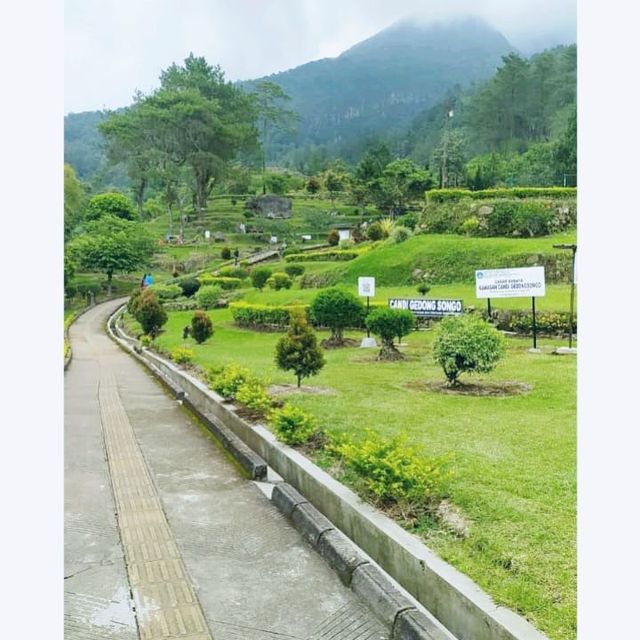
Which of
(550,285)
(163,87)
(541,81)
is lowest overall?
(550,285)

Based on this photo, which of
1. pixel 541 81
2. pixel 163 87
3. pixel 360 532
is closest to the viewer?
pixel 360 532

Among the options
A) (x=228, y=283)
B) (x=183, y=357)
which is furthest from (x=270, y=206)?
(x=183, y=357)

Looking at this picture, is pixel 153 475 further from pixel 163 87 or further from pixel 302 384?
pixel 163 87

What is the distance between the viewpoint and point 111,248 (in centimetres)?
2567

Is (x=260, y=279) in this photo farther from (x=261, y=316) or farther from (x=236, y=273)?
(x=261, y=316)

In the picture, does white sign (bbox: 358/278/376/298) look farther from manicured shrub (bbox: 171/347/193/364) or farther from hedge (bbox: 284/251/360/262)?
hedge (bbox: 284/251/360/262)

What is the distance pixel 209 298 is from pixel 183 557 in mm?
16967

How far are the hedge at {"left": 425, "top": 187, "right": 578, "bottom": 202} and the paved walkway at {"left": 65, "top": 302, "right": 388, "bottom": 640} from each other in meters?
18.1

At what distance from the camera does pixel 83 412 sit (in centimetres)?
720

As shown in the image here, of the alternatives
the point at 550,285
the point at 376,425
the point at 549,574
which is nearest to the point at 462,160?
the point at 550,285

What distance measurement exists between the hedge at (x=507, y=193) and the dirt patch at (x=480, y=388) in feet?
50.9

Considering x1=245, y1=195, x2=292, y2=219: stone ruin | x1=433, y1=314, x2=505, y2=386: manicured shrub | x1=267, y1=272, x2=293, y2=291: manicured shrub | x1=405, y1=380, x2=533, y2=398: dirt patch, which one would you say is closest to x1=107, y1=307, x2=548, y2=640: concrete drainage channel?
x1=405, y1=380, x2=533, y2=398: dirt patch

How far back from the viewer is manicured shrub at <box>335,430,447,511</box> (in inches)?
122
